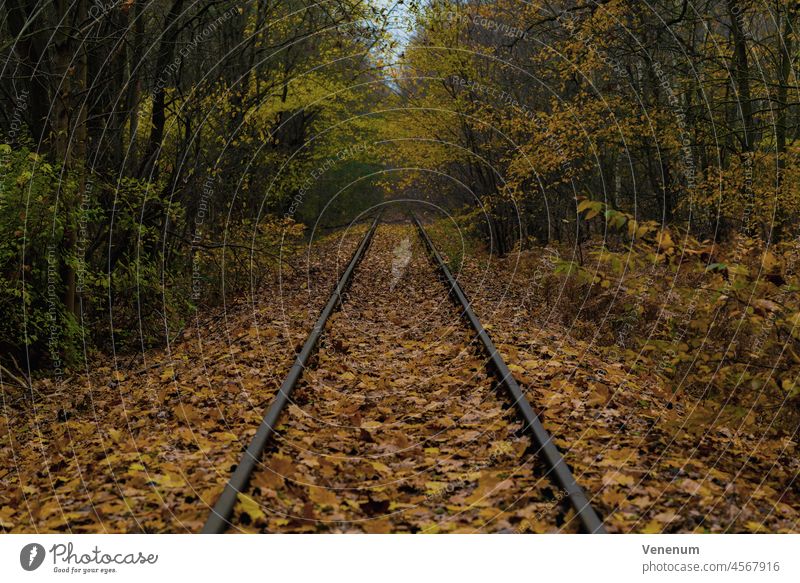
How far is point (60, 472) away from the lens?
248 inches

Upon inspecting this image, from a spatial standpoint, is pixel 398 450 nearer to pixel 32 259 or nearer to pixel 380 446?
pixel 380 446

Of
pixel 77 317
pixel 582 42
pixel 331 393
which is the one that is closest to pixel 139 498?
pixel 331 393

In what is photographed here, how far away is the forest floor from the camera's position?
492 centimetres

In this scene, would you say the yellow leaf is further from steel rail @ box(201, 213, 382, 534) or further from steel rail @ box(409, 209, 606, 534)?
steel rail @ box(409, 209, 606, 534)

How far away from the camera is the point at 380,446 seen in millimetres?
6254

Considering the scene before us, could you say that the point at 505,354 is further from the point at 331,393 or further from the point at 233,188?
the point at 233,188

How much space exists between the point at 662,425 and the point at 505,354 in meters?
2.95

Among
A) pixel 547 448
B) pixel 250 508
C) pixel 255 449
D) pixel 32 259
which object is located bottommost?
pixel 250 508

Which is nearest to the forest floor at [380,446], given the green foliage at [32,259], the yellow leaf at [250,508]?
the yellow leaf at [250,508]

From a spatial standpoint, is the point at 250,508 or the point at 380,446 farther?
the point at 380,446

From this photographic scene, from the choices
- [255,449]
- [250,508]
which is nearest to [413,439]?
[255,449]

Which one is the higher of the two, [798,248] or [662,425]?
[798,248]

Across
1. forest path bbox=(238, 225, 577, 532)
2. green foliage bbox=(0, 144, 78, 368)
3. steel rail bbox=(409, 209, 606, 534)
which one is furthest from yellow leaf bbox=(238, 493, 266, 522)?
green foliage bbox=(0, 144, 78, 368)

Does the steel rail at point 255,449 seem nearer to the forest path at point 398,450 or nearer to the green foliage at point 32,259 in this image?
the forest path at point 398,450
